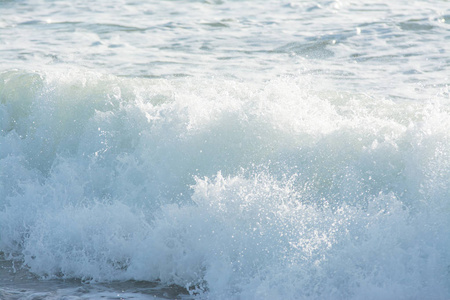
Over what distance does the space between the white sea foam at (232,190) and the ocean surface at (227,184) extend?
0.01 metres

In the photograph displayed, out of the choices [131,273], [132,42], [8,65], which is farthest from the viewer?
[132,42]

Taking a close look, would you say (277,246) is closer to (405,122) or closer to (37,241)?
(405,122)

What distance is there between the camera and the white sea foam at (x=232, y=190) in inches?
174

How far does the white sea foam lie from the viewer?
174 inches

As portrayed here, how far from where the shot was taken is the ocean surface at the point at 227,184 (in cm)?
446

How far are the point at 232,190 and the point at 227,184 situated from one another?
0.26ft

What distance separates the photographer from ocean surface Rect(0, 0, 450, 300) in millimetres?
4457

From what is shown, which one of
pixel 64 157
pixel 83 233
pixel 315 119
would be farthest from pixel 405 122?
pixel 64 157

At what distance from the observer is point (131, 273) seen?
5062 mm

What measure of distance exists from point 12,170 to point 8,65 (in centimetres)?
294

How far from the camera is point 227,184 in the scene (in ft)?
16.3

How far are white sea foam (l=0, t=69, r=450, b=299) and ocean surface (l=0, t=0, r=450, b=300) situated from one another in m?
0.01

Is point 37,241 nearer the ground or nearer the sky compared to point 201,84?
nearer the ground

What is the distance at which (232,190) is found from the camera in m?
4.92
